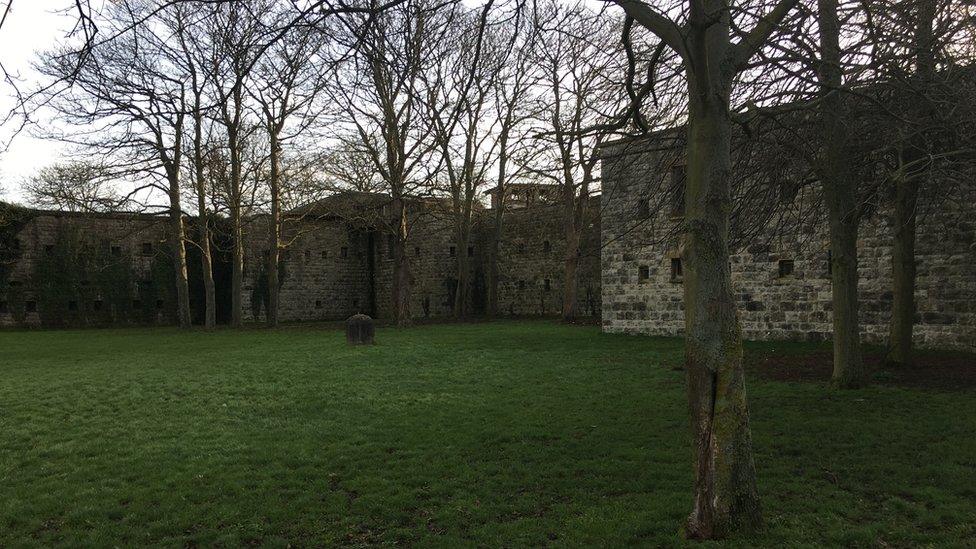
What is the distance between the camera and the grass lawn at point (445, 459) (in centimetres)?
457

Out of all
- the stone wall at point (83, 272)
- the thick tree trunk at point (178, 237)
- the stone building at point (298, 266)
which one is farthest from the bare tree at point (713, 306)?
the stone wall at point (83, 272)

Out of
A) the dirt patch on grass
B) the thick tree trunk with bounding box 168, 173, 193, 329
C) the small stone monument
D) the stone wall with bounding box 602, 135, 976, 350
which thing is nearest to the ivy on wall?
the thick tree trunk with bounding box 168, 173, 193, 329

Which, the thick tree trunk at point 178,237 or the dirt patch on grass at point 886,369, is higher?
the thick tree trunk at point 178,237

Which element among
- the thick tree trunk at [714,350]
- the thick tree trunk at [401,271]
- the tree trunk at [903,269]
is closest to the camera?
the thick tree trunk at [714,350]

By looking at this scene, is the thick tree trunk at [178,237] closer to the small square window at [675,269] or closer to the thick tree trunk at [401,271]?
the thick tree trunk at [401,271]

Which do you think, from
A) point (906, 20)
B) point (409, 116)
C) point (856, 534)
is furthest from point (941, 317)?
point (409, 116)

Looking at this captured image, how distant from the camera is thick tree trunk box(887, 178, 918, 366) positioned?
33.3 ft

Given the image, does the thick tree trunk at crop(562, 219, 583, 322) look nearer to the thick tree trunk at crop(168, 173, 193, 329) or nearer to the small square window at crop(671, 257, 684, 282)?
the small square window at crop(671, 257, 684, 282)

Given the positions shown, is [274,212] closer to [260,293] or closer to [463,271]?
[260,293]

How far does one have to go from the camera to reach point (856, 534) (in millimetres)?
4277

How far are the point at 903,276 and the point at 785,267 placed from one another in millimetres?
5043

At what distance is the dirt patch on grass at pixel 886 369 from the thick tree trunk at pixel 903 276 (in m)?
0.32

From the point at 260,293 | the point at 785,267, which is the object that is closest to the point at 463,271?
the point at 260,293

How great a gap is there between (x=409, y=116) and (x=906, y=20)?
18.1m
